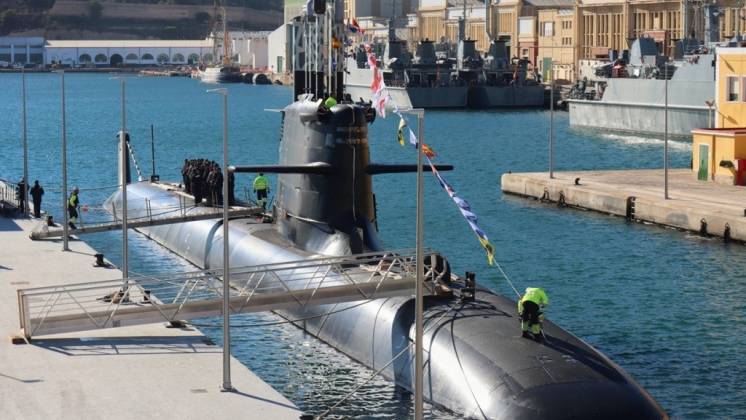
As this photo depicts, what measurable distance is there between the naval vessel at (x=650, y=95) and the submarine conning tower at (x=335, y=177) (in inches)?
2099

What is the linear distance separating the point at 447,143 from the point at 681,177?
37609 mm

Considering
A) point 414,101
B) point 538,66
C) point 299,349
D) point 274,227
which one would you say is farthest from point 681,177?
point 538,66

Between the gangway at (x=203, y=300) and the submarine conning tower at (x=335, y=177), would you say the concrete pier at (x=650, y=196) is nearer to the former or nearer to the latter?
the submarine conning tower at (x=335, y=177)

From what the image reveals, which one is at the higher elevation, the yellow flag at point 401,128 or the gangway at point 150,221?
the yellow flag at point 401,128

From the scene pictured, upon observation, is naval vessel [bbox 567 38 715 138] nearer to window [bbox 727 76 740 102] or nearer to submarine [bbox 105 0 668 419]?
window [bbox 727 76 740 102]

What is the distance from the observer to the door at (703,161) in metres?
57.6

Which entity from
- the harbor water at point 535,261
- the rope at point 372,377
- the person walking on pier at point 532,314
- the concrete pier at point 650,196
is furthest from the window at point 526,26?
the person walking on pier at point 532,314

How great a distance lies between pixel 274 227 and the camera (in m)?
39.5

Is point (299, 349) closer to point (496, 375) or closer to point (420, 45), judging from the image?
point (496, 375)

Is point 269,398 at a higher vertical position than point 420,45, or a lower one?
lower

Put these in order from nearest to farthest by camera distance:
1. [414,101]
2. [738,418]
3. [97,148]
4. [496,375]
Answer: [496,375], [738,418], [97,148], [414,101]

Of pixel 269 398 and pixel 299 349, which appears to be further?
pixel 299 349

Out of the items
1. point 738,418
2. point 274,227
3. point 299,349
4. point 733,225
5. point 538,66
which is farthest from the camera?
point 538,66

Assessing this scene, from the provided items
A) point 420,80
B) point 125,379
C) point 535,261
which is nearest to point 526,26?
point 420,80
